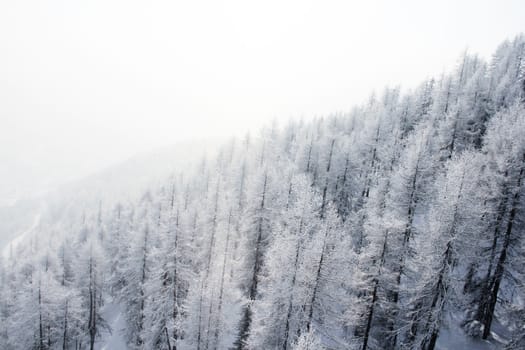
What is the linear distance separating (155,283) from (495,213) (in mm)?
27637

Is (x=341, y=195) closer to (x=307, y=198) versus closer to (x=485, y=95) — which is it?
(x=307, y=198)

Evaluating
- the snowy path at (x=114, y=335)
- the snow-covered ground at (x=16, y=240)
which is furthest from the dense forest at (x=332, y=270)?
the snow-covered ground at (x=16, y=240)

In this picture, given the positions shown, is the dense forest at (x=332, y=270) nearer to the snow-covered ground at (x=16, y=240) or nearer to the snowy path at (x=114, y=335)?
the snowy path at (x=114, y=335)

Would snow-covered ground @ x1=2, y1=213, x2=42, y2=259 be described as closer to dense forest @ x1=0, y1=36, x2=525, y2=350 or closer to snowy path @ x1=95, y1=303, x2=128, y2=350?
snowy path @ x1=95, y1=303, x2=128, y2=350

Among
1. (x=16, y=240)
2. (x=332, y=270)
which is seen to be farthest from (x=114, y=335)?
(x=16, y=240)

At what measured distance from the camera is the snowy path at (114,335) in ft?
141

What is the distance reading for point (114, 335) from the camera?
4550 centimetres

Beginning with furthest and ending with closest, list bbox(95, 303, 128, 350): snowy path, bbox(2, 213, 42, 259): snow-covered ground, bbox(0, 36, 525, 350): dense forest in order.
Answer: bbox(2, 213, 42, 259): snow-covered ground < bbox(95, 303, 128, 350): snowy path < bbox(0, 36, 525, 350): dense forest

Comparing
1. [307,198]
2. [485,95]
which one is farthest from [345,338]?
[485,95]

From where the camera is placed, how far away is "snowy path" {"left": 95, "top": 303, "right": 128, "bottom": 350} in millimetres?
42875

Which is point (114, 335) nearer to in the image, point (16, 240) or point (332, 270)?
point (332, 270)

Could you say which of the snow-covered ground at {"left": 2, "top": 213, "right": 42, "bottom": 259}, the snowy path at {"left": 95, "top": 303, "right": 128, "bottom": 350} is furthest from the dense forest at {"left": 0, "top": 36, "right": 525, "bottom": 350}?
the snow-covered ground at {"left": 2, "top": 213, "right": 42, "bottom": 259}

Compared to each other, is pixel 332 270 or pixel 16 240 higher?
pixel 332 270

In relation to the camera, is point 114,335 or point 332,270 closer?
point 332,270
